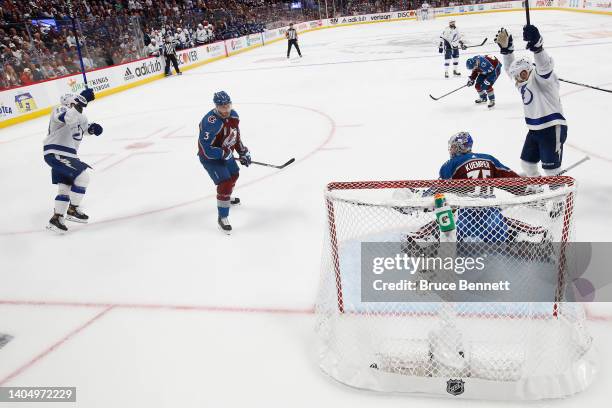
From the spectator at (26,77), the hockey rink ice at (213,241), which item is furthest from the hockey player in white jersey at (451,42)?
the spectator at (26,77)

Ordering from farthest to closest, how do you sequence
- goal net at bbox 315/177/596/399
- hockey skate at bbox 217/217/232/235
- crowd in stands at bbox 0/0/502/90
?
crowd in stands at bbox 0/0/502/90 < hockey skate at bbox 217/217/232/235 < goal net at bbox 315/177/596/399

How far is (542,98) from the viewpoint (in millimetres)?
3395

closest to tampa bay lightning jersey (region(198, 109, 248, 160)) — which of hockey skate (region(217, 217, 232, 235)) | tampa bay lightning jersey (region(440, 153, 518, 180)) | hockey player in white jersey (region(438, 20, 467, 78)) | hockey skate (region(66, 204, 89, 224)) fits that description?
hockey skate (region(217, 217, 232, 235))

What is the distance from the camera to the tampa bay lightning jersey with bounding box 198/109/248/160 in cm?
353

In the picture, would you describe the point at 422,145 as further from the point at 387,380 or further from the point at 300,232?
the point at 387,380

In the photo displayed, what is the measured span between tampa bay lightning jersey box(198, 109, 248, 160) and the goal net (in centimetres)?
155

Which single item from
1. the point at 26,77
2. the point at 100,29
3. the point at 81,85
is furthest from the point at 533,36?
the point at 100,29

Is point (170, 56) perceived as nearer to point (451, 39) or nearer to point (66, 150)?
point (451, 39)

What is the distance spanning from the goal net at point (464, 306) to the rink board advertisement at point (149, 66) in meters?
9.48

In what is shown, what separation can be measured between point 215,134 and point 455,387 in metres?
2.45

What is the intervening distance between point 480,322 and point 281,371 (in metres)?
1.03

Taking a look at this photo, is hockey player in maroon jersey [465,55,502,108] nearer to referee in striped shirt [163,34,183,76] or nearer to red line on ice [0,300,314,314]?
red line on ice [0,300,314,314]

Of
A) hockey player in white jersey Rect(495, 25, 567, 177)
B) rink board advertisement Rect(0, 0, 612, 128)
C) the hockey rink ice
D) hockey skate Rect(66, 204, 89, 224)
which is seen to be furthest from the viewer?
rink board advertisement Rect(0, 0, 612, 128)

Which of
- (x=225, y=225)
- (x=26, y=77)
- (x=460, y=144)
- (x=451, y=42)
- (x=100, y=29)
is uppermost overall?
(x=100, y=29)
